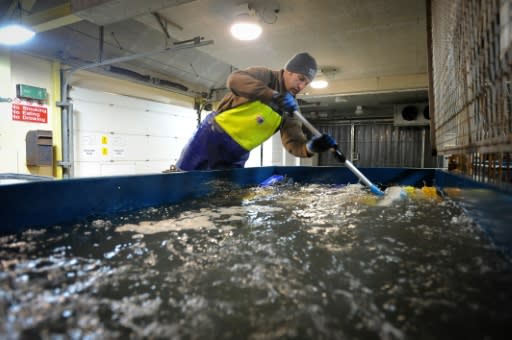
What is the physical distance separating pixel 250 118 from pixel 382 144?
6798 mm

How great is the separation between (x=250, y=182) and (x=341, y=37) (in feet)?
8.29

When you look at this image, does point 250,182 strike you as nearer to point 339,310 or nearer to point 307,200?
point 307,200

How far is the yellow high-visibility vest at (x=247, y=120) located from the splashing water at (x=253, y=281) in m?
1.30

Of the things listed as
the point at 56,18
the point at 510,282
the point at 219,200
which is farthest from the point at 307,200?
the point at 56,18

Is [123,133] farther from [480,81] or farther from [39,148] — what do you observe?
[480,81]

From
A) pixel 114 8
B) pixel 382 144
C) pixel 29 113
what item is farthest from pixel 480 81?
pixel 382 144

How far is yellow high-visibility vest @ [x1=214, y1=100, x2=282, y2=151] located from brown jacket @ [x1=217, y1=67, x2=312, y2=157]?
64 mm

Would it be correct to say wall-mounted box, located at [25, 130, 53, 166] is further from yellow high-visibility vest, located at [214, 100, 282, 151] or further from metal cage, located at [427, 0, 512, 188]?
metal cage, located at [427, 0, 512, 188]

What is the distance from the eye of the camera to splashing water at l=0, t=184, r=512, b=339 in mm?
488

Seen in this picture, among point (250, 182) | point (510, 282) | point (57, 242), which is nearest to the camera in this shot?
point (510, 282)

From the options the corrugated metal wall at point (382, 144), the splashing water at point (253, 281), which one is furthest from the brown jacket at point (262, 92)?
the corrugated metal wall at point (382, 144)

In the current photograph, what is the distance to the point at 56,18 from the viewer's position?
2.89 meters

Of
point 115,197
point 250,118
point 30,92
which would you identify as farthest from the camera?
point 30,92

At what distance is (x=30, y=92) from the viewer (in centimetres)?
366
